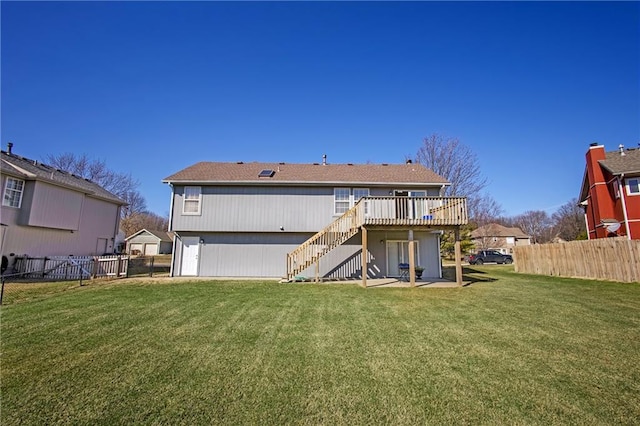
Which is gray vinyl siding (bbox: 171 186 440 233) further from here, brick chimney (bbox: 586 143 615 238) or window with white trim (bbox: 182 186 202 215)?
brick chimney (bbox: 586 143 615 238)

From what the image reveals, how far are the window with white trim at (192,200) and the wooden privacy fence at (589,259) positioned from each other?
66.0 ft

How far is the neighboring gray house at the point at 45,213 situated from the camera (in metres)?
15.1

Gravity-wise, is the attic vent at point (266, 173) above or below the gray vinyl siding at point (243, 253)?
above

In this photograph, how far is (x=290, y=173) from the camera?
17.0 meters

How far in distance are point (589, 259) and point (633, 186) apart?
8.60 metres

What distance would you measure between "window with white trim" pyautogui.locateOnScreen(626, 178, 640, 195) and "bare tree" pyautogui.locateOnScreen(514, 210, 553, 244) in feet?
176

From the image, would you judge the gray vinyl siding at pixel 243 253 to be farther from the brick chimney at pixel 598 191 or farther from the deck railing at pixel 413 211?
the brick chimney at pixel 598 191

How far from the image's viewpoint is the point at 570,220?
48.2 meters

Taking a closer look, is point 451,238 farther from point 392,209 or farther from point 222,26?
point 222,26

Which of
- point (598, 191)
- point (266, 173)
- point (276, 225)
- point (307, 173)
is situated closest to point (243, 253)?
point (276, 225)

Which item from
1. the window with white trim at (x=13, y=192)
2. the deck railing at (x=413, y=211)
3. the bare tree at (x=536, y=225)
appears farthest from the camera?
the bare tree at (x=536, y=225)

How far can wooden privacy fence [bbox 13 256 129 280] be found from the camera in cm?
1427

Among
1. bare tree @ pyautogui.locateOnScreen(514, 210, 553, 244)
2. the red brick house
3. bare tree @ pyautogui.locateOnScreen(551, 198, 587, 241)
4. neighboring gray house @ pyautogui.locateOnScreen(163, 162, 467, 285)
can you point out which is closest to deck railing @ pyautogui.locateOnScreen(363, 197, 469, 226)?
neighboring gray house @ pyautogui.locateOnScreen(163, 162, 467, 285)

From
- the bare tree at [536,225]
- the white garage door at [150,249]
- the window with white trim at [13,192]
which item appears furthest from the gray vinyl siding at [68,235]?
the bare tree at [536,225]
